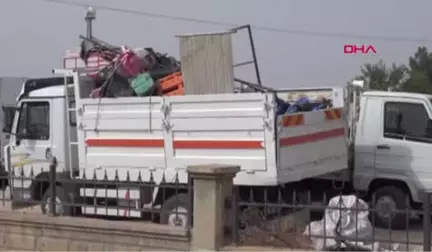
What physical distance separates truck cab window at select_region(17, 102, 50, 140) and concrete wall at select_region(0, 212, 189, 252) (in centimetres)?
321

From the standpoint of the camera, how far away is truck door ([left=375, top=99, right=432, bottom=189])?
11.8m

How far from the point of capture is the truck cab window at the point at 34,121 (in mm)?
12047

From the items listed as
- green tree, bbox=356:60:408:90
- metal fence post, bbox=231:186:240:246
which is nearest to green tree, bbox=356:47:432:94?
green tree, bbox=356:60:408:90

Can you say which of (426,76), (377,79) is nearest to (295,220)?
(377,79)

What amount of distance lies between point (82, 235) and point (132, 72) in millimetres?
3478

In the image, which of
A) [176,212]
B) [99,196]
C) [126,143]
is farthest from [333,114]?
[176,212]

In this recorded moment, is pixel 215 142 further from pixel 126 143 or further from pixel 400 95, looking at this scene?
pixel 400 95

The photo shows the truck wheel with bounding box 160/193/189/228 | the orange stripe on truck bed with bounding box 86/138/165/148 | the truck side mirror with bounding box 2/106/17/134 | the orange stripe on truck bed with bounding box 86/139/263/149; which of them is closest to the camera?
the truck wheel with bounding box 160/193/189/228

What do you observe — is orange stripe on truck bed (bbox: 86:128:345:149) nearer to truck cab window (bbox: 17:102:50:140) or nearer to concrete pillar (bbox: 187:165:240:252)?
truck cab window (bbox: 17:102:50:140)

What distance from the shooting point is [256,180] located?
31.4 ft

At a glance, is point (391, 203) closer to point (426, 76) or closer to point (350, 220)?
point (350, 220)

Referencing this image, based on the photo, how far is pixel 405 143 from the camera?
39.0 ft

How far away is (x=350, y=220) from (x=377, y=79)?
3408 centimetres

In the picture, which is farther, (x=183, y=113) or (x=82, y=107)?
(x=82, y=107)
